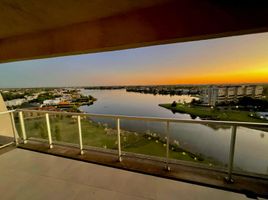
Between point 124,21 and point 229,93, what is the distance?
3.52 meters

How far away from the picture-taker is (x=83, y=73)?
718cm

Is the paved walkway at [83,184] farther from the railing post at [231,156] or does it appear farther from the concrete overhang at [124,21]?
the concrete overhang at [124,21]

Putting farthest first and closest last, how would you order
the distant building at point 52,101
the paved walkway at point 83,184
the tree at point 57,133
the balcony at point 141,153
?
1. the distant building at point 52,101
2. the tree at point 57,133
3. the balcony at point 141,153
4. the paved walkway at point 83,184

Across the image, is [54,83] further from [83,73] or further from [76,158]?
[76,158]

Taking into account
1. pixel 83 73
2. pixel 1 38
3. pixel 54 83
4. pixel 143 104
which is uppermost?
pixel 1 38

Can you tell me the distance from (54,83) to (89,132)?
5.07 meters

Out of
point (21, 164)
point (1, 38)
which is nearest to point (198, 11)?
point (1, 38)

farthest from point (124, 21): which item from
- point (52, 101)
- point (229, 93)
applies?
point (52, 101)

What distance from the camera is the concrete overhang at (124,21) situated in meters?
1.43

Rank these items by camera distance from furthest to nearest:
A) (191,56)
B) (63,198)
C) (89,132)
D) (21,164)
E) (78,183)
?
(191,56), (89,132), (21,164), (78,183), (63,198)

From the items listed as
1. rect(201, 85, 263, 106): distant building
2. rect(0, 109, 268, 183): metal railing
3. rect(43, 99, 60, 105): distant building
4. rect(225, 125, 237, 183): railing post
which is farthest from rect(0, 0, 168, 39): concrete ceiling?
rect(43, 99, 60, 105): distant building

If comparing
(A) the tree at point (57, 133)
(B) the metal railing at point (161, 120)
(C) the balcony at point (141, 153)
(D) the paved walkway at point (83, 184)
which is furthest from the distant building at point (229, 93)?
(A) the tree at point (57, 133)

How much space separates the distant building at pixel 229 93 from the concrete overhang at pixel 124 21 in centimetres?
238

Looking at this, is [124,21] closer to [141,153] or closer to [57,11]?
[57,11]
